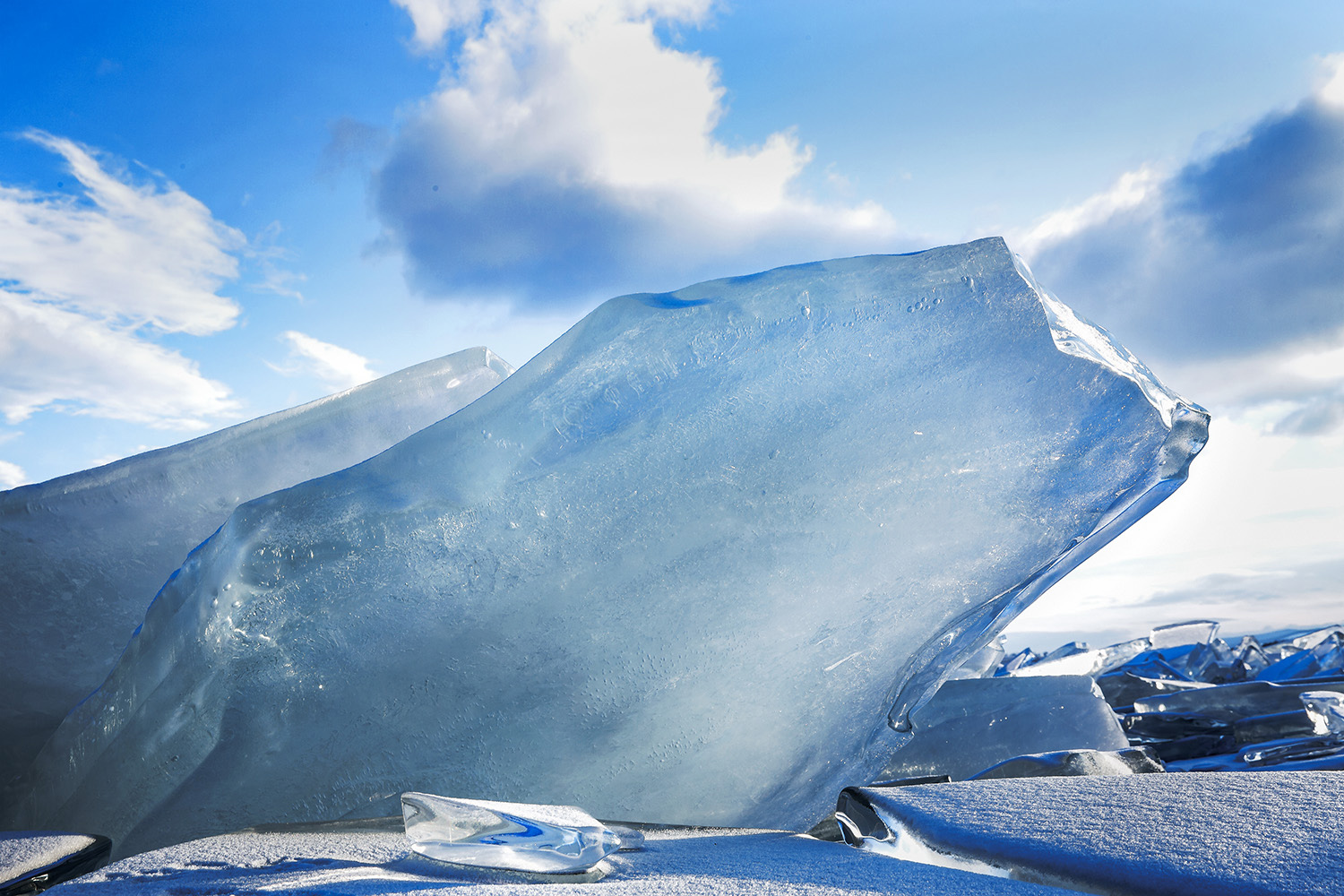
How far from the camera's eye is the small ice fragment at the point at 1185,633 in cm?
498

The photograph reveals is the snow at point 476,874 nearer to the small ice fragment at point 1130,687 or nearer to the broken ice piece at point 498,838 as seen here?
the broken ice piece at point 498,838

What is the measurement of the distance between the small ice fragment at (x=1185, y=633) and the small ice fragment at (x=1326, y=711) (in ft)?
10.7

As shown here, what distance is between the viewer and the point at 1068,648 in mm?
5035

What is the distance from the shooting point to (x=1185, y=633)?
16.6 ft

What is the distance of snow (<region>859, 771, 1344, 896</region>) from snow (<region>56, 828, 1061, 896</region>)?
0.21 ft

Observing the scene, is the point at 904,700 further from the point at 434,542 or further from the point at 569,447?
the point at 434,542

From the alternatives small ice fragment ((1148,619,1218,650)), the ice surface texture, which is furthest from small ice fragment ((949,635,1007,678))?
the ice surface texture

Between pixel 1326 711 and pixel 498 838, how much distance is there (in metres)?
2.17

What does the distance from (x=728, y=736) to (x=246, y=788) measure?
0.83 m

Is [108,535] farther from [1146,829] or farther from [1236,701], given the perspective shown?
[1236,701]

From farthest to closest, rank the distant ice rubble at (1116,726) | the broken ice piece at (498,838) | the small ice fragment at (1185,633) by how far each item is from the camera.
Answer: the small ice fragment at (1185,633) → the distant ice rubble at (1116,726) → the broken ice piece at (498,838)

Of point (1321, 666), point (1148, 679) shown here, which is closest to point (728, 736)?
point (1148, 679)

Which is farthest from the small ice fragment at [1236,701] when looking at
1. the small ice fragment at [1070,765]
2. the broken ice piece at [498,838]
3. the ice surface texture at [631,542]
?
the broken ice piece at [498,838]

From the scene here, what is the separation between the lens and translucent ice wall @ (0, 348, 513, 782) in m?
1.76
